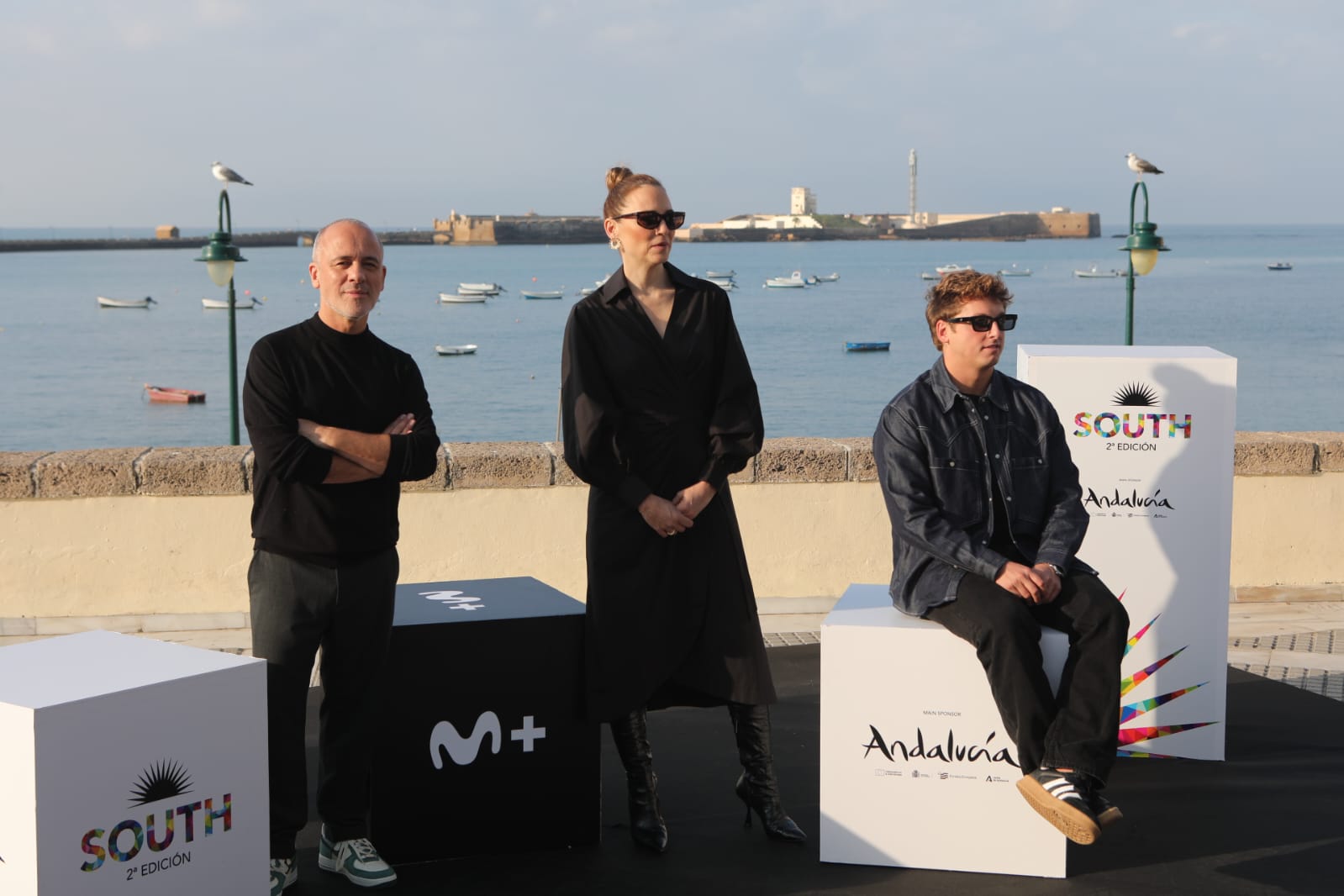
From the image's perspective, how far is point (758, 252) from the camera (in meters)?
146

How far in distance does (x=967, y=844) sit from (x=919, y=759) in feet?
0.81

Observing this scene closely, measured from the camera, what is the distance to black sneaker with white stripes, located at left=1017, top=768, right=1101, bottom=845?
3.51 m

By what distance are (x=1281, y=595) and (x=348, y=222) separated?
4879 mm

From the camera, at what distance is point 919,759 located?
3.82 m

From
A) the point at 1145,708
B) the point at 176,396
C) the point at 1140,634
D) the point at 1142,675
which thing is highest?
the point at 1140,634

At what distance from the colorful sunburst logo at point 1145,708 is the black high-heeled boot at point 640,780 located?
66.6 inches

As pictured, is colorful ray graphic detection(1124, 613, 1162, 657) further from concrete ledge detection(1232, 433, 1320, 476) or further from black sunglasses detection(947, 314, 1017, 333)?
concrete ledge detection(1232, 433, 1320, 476)

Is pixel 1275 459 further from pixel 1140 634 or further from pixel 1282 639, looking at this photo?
pixel 1140 634

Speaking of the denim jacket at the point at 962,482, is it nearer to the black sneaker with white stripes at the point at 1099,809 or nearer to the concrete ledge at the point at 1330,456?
the black sneaker with white stripes at the point at 1099,809

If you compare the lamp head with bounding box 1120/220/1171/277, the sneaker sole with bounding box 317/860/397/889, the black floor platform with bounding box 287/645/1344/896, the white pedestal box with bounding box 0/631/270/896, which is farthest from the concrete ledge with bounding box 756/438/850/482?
the lamp head with bounding box 1120/220/1171/277

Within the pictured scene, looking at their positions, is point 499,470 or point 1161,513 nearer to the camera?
point 1161,513

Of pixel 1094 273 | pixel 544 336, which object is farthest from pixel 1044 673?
pixel 1094 273

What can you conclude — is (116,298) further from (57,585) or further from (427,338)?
(57,585)

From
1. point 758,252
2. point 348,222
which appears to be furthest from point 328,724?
point 758,252
